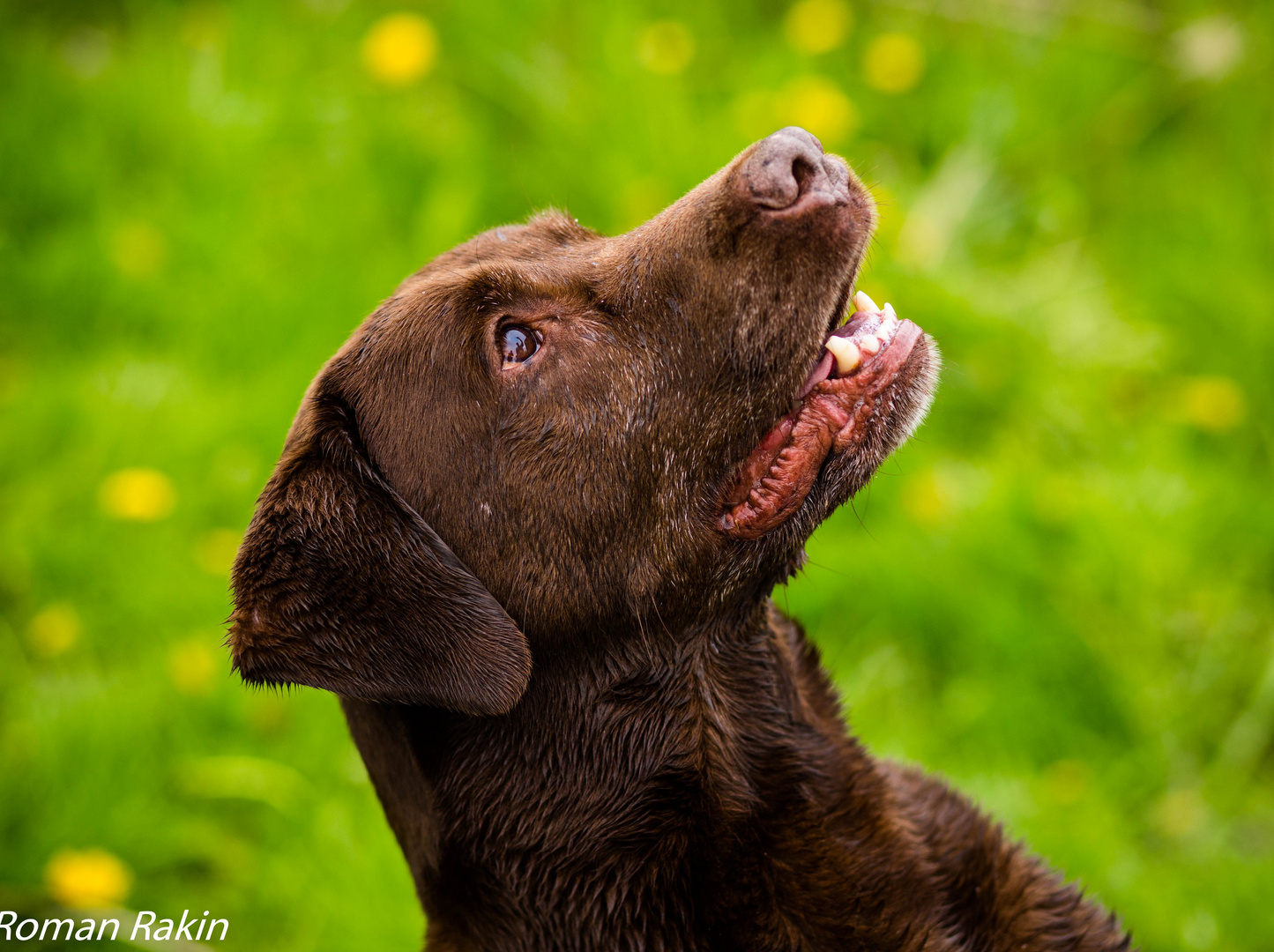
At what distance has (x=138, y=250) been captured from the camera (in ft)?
17.6

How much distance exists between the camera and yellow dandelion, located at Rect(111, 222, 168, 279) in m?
5.32

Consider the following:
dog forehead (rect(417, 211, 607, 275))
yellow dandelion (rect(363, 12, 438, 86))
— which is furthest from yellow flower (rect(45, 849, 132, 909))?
yellow dandelion (rect(363, 12, 438, 86))

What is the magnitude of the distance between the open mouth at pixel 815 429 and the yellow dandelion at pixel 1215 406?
2.18m

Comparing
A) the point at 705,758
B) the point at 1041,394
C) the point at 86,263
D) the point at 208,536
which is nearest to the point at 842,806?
the point at 705,758

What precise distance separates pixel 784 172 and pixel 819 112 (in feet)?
8.99

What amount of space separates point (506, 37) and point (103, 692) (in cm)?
309

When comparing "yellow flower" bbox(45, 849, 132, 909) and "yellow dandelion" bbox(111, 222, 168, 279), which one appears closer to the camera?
"yellow flower" bbox(45, 849, 132, 909)

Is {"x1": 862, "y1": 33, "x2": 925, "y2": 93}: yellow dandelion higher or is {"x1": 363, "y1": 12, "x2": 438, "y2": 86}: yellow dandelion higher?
{"x1": 862, "y1": 33, "x2": 925, "y2": 93}: yellow dandelion

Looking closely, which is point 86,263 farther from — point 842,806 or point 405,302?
point 842,806

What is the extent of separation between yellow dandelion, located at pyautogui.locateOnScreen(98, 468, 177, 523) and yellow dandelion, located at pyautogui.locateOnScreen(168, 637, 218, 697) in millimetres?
577

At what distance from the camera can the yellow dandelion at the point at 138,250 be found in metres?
5.32

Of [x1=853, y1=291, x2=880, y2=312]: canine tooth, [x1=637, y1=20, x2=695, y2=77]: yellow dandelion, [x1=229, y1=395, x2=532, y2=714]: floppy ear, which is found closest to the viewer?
[x1=229, y1=395, x2=532, y2=714]: floppy ear

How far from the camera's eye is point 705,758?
2.56 metres

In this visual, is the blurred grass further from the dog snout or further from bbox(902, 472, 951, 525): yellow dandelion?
the dog snout
